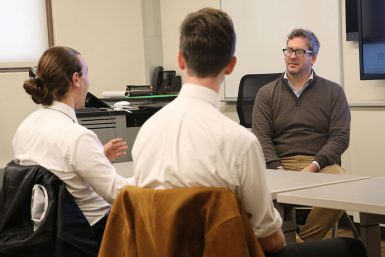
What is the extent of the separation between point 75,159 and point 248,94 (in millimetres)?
2695

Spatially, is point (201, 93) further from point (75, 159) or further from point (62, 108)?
point (62, 108)

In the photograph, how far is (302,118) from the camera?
3688 mm

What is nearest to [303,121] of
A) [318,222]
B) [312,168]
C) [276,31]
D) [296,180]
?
[312,168]

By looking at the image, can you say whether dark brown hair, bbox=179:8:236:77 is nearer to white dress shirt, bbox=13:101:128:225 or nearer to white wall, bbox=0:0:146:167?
white dress shirt, bbox=13:101:128:225

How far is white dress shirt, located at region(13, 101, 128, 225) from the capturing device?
7.38 ft

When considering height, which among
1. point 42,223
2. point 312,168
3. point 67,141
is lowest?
point 312,168

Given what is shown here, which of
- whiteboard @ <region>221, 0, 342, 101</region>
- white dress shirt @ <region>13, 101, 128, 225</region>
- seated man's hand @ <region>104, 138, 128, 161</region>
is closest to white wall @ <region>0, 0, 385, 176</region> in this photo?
whiteboard @ <region>221, 0, 342, 101</region>

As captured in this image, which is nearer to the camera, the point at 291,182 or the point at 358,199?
the point at 358,199

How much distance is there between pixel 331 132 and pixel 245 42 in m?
2.10

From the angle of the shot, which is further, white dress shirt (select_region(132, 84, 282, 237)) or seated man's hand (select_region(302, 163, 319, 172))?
seated man's hand (select_region(302, 163, 319, 172))

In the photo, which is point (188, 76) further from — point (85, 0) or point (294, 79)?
point (85, 0)

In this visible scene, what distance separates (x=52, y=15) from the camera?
606 centimetres

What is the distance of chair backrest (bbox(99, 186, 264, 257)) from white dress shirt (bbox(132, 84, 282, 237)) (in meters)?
0.06

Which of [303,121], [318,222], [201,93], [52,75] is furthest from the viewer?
[303,121]
